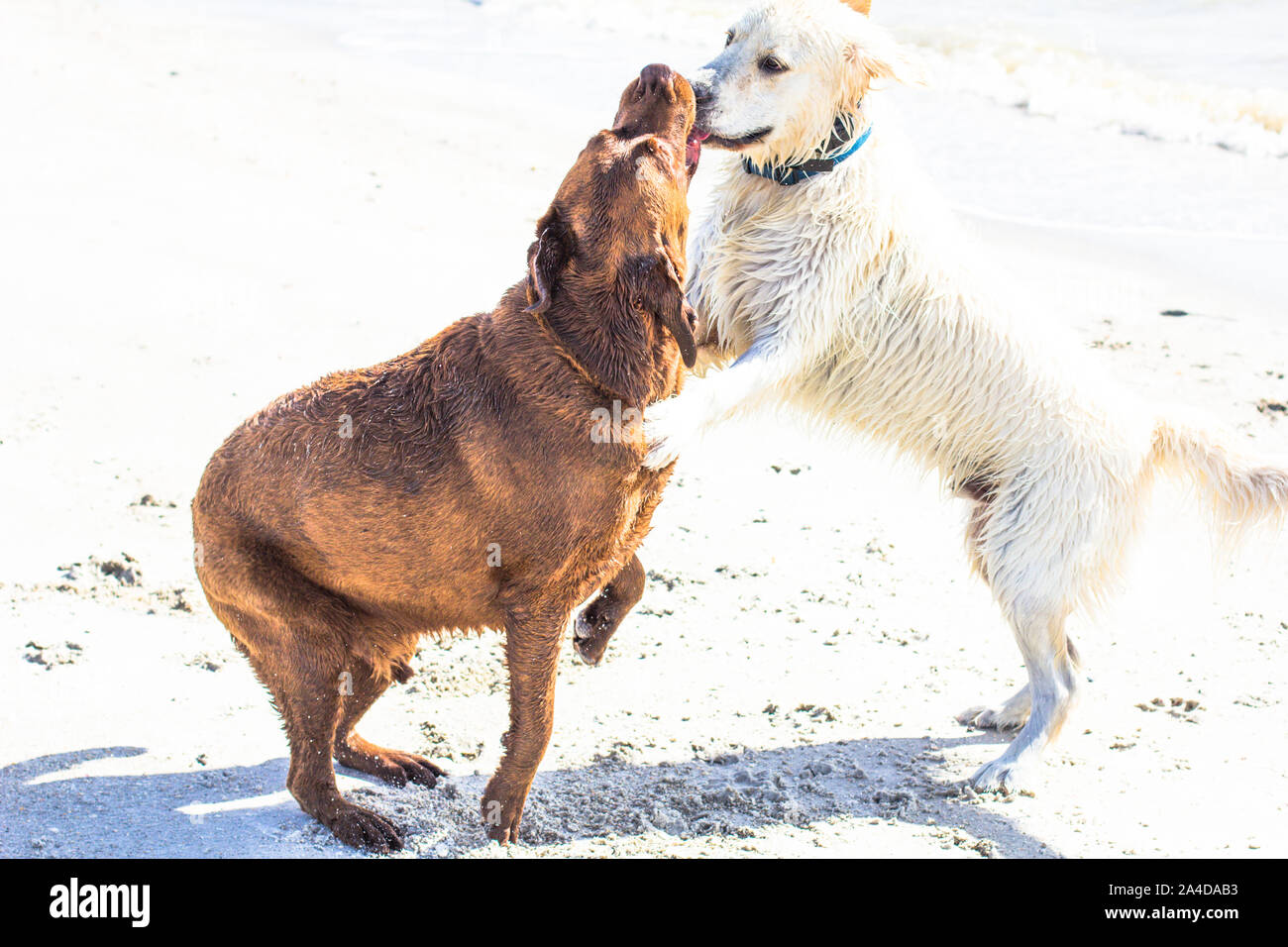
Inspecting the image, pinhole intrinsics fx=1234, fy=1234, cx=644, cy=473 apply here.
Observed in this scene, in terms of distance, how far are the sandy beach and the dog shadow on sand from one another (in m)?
0.01

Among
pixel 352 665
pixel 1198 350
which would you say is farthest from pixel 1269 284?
pixel 352 665

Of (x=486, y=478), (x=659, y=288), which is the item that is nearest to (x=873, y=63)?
(x=659, y=288)

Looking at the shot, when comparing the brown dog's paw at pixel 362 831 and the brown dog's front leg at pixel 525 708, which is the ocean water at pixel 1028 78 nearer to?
the brown dog's front leg at pixel 525 708

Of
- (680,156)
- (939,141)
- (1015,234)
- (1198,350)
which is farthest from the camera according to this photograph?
(939,141)

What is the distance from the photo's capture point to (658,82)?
10.7ft

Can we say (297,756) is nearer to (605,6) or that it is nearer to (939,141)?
(939,141)

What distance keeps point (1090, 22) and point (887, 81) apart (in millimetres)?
18534

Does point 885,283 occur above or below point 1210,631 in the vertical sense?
above

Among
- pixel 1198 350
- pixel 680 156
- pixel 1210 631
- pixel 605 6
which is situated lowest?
pixel 1210 631

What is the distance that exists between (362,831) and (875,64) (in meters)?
2.91

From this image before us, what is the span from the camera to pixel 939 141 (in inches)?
486

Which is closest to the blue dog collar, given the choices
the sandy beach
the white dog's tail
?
the sandy beach

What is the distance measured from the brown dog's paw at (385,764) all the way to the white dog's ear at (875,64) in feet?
8.80

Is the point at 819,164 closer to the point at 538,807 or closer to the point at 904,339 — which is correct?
the point at 904,339
